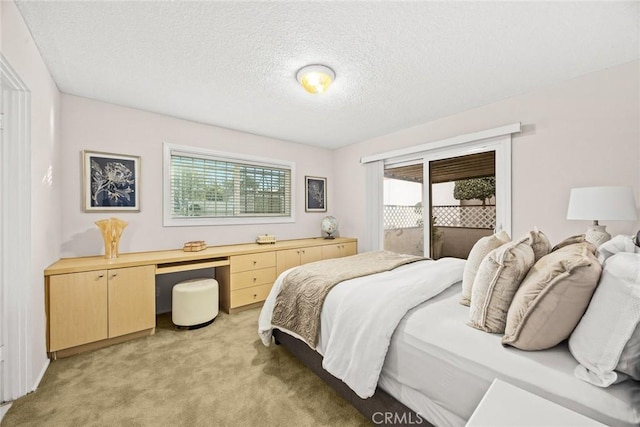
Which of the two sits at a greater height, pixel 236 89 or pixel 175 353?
pixel 236 89

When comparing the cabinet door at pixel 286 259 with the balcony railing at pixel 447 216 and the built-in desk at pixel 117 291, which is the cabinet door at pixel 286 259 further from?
the balcony railing at pixel 447 216

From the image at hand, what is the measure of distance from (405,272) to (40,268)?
9.14 feet

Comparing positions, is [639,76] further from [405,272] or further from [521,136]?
[405,272]

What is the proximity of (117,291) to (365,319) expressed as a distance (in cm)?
223

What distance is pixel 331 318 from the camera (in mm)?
1679

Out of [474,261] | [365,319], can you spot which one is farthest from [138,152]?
[474,261]

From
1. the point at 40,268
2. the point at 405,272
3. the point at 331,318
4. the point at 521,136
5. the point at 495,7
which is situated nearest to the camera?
the point at 495,7

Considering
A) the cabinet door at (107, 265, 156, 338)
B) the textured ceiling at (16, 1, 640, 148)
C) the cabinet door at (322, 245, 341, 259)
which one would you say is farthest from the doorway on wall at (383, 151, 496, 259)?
the cabinet door at (107, 265, 156, 338)

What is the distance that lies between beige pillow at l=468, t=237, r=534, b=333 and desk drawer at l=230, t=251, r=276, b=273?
2476 mm

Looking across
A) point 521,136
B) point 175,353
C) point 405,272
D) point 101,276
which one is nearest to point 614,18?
point 521,136

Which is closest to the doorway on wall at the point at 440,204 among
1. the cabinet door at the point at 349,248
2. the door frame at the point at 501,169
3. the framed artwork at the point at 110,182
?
the door frame at the point at 501,169

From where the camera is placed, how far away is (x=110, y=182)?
9.20ft

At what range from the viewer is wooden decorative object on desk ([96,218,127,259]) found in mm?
2539

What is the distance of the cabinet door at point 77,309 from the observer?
207cm
